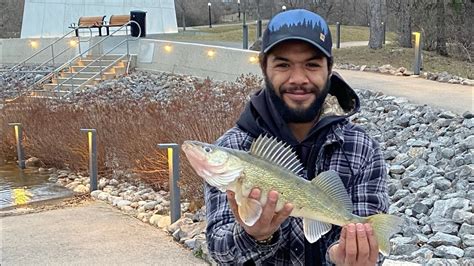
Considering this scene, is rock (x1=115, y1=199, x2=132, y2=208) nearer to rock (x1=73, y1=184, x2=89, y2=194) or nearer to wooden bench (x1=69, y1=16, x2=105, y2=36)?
rock (x1=73, y1=184, x2=89, y2=194)

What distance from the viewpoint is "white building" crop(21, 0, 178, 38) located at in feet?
94.3

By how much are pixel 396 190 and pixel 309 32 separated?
4.64 meters

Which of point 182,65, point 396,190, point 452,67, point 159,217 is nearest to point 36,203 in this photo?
point 159,217

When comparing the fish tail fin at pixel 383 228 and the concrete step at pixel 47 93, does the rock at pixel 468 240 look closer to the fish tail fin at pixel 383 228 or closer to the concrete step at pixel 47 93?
the fish tail fin at pixel 383 228

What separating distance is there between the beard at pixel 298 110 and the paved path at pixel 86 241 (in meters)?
3.47

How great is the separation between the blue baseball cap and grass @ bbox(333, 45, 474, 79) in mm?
14272

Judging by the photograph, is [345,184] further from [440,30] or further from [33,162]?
[440,30]

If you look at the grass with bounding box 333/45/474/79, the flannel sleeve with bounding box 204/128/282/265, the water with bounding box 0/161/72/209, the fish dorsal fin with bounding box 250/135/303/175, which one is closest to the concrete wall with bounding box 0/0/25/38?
the grass with bounding box 333/45/474/79

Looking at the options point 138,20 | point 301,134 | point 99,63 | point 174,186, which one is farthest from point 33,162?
point 138,20

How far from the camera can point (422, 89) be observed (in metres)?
12.0

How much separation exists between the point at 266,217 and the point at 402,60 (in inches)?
701

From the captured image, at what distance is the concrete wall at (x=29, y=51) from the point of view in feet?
79.0

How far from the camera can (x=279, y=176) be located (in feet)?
5.90

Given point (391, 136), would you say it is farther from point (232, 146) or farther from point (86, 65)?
point (86, 65)
